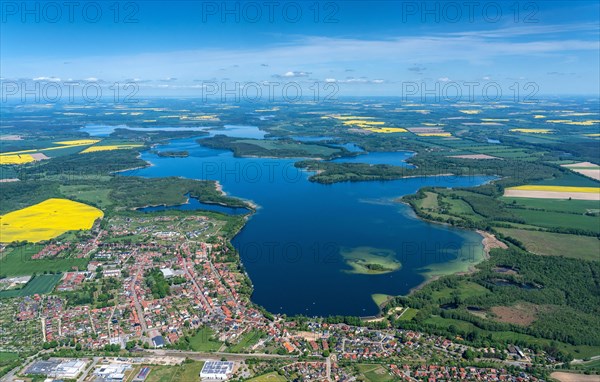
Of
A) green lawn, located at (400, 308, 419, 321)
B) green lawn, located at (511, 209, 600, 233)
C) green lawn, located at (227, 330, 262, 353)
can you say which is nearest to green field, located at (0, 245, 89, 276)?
green lawn, located at (227, 330, 262, 353)

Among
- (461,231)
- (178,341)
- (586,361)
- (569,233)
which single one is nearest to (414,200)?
(461,231)

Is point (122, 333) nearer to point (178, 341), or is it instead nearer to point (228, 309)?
point (178, 341)

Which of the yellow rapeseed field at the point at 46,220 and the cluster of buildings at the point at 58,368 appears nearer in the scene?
the cluster of buildings at the point at 58,368

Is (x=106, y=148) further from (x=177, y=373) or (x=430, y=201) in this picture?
(x=177, y=373)

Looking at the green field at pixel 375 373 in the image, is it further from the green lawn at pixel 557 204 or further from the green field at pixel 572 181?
the green field at pixel 572 181

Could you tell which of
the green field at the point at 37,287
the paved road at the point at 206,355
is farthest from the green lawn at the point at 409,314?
the green field at the point at 37,287

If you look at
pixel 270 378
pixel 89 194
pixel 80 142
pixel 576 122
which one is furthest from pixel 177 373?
pixel 576 122
